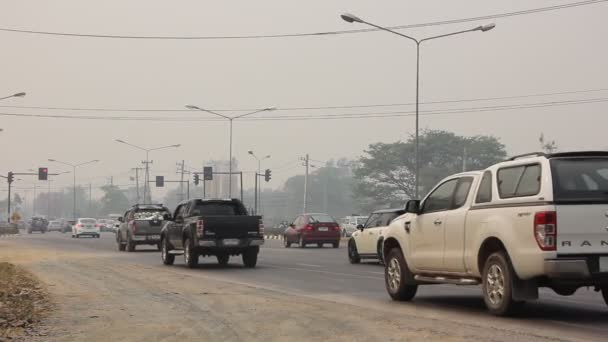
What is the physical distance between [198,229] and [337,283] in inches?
271

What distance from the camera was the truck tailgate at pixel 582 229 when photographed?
11.1 metres

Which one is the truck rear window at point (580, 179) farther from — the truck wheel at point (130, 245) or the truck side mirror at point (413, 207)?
the truck wheel at point (130, 245)

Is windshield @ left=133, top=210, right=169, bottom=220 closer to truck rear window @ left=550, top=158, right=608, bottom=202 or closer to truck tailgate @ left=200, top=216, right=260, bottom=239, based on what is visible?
truck tailgate @ left=200, top=216, right=260, bottom=239

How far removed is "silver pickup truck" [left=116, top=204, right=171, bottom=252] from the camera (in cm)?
3775

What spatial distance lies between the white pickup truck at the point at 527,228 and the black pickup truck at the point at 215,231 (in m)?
12.4

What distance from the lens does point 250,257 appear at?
1032 inches

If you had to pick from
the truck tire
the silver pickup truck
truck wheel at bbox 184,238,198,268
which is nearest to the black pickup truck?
truck wheel at bbox 184,238,198,268

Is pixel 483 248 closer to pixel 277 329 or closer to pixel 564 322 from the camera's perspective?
pixel 564 322

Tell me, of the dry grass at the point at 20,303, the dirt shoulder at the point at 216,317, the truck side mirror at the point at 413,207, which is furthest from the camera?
the truck side mirror at the point at 413,207

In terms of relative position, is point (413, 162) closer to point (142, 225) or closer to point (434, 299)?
point (142, 225)

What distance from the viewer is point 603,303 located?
14.2m

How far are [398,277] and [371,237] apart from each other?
493 inches

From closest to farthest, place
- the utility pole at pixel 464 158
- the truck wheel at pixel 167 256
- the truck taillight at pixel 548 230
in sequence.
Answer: the truck taillight at pixel 548 230, the truck wheel at pixel 167 256, the utility pole at pixel 464 158

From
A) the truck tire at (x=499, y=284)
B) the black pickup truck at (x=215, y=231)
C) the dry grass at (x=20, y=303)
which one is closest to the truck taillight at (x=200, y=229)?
the black pickup truck at (x=215, y=231)
